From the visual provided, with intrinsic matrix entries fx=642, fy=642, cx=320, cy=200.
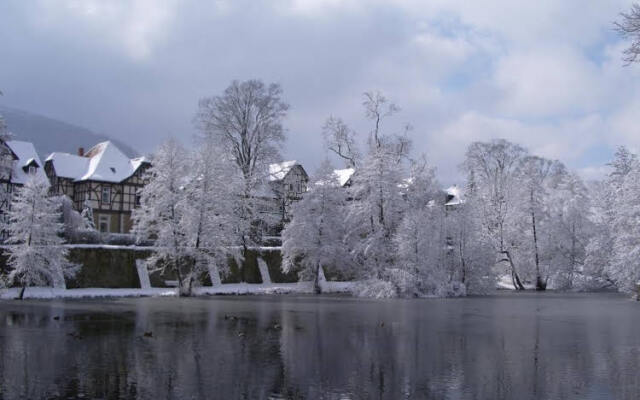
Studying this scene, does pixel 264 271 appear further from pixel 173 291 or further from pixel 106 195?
pixel 106 195

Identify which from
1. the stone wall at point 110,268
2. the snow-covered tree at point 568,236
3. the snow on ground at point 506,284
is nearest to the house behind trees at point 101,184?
the stone wall at point 110,268

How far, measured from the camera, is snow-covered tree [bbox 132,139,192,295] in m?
39.4

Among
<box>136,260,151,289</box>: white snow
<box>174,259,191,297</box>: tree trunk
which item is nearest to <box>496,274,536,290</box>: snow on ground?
<box>174,259,191,297</box>: tree trunk

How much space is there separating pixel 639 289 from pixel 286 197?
26535 mm

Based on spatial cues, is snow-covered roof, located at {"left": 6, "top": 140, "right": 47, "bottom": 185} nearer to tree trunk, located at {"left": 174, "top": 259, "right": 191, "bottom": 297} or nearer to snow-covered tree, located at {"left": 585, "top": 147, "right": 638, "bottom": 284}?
tree trunk, located at {"left": 174, "top": 259, "right": 191, "bottom": 297}

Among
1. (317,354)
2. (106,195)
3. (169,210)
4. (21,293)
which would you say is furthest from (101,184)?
(317,354)

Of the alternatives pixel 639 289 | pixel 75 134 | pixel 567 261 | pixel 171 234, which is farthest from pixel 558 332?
pixel 75 134

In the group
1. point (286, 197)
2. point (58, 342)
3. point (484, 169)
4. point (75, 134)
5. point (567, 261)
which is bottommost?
point (58, 342)

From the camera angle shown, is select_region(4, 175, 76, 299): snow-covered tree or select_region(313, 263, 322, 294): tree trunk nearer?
select_region(4, 175, 76, 299): snow-covered tree

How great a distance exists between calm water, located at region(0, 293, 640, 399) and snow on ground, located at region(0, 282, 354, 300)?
8534 mm

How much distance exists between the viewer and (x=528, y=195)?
51812 millimetres

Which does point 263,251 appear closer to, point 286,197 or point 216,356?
point 286,197

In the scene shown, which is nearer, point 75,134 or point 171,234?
point 171,234

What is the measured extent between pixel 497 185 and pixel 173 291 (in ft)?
94.9
